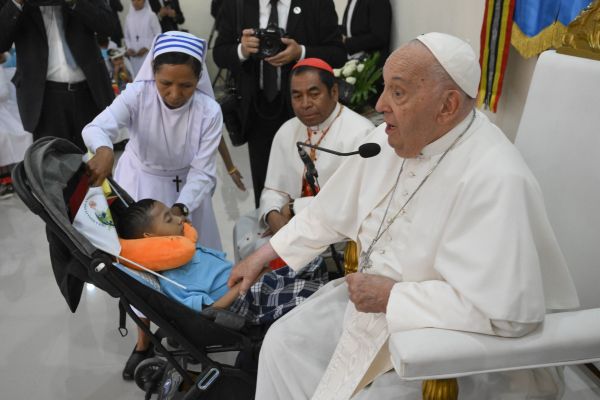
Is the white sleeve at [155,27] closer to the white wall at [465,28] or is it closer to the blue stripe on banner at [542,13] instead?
the white wall at [465,28]

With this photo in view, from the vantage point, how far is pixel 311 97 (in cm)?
281

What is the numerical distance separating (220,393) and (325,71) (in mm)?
1574

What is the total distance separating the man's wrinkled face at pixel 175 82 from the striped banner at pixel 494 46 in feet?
4.85

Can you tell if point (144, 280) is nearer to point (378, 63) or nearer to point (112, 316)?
point (112, 316)

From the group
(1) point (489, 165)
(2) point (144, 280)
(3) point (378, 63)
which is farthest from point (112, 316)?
(3) point (378, 63)

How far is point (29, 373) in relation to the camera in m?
2.86

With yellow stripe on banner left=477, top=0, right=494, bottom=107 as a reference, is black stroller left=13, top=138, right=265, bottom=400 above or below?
below

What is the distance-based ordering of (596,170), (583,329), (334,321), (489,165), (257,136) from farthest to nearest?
(257,136) < (334,321) < (596,170) < (489,165) < (583,329)

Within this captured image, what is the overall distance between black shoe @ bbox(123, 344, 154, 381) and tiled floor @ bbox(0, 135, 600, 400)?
0.13 ft

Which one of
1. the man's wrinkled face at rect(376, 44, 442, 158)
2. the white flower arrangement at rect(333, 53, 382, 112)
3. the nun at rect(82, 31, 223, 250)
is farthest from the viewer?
the white flower arrangement at rect(333, 53, 382, 112)

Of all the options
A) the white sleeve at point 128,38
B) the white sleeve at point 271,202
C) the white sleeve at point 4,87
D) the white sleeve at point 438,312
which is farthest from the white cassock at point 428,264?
the white sleeve at point 128,38

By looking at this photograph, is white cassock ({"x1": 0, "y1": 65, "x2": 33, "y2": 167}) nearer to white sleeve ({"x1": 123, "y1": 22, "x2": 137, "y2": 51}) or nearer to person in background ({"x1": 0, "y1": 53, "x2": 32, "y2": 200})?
person in background ({"x1": 0, "y1": 53, "x2": 32, "y2": 200})

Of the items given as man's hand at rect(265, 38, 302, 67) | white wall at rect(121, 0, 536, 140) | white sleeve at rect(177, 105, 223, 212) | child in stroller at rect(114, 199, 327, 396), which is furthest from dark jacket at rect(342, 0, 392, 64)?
child in stroller at rect(114, 199, 327, 396)

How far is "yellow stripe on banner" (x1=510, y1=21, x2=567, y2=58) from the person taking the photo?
2.38 meters
